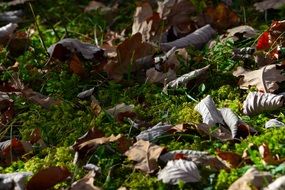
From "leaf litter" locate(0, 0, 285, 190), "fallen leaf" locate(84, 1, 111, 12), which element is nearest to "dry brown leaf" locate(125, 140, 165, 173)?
"leaf litter" locate(0, 0, 285, 190)

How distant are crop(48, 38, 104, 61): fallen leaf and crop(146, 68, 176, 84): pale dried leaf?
0.36 m

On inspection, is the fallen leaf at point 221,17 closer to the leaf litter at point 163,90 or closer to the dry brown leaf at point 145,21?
the leaf litter at point 163,90

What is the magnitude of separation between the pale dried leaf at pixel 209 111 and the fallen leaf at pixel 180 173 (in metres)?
0.40

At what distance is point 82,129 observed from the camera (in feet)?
9.10

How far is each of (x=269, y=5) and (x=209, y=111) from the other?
1.35 meters

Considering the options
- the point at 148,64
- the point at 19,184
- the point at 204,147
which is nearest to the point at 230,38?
the point at 148,64

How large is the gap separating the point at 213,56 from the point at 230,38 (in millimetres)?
170

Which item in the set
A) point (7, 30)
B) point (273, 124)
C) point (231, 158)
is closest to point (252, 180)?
point (231, 158)

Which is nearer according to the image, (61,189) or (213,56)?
(61,189)

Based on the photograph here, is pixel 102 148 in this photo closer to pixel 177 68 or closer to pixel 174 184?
pixel 174 184

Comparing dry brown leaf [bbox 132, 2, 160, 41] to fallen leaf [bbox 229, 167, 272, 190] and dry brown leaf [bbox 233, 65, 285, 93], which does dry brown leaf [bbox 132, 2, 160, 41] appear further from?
fallen leaf [bbox 229, 167, 272, 190]

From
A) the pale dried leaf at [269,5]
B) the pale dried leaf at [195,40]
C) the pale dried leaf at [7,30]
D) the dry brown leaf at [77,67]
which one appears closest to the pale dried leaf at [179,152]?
the dry brown leaf at [77,67]

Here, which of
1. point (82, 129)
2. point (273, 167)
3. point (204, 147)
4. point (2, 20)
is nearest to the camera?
point (273, 167)

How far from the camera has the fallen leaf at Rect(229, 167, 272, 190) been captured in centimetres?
211
